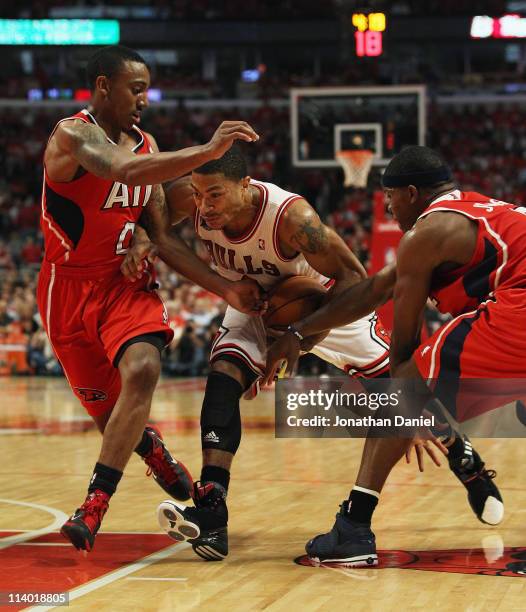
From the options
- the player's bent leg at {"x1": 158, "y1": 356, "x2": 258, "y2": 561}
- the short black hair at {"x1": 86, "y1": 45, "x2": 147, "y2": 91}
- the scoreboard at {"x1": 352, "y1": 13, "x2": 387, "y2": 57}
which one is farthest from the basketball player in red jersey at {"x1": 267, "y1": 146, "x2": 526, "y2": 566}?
the scoreboard at {"x1": 352, "y1": 13, "x2": 387, "y2": 57}

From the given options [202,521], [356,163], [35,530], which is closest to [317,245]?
[202,521]

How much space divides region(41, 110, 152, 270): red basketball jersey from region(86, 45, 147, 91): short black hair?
193 millimetres

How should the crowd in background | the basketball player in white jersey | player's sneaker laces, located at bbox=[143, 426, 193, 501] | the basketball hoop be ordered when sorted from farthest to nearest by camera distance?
the crowd in background, the basketball hoop, player's sneaker laces, located at bbox=[143, 426, 193, 501], the basketball player in white jersey

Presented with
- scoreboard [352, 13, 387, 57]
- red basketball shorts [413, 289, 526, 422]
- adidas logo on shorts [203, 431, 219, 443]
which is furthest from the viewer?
scoreboard [352, 13, 387, 57]

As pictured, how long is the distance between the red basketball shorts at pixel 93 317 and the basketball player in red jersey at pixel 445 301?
1.19 meters

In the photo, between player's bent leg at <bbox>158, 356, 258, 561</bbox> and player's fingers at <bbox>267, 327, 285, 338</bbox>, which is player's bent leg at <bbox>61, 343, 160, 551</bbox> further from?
player's fingers at <bbox>267, 327, 285, 338</bbox>

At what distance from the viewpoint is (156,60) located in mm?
31641

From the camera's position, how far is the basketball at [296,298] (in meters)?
4.91

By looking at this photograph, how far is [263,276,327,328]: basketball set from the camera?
4.91 metres

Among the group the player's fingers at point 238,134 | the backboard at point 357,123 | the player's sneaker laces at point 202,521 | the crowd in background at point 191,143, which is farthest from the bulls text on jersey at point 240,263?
the crowd in background at point 191,143

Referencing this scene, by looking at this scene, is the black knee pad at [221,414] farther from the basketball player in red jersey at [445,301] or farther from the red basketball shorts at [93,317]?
the basketball player in red jersey at [445,301]

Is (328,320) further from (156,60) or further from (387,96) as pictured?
(156,60)

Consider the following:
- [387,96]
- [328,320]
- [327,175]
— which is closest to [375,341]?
[328,320]

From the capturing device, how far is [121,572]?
4.10m
